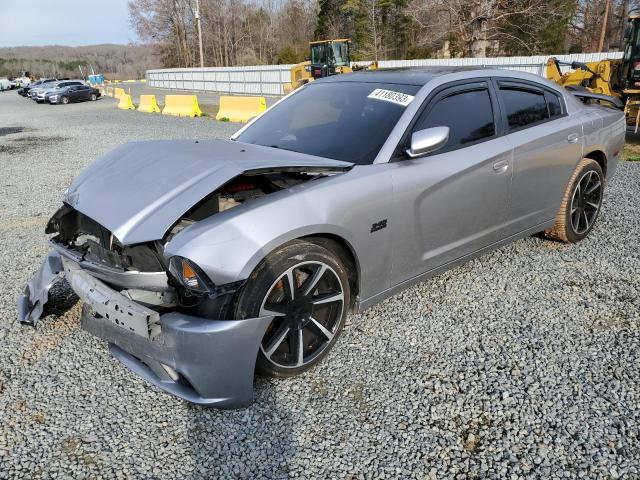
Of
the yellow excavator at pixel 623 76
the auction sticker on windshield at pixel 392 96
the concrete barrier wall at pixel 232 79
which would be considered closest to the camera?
the auction sticker on windshield at pixel 392 96

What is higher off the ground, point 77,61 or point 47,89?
point 77,61

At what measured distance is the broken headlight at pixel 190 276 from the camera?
2.32m

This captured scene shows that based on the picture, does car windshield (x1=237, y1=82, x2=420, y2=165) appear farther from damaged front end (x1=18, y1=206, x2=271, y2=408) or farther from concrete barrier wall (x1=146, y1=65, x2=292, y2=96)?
concrete barrier wall (x1=146, y1=65, x2=292, y2=96)

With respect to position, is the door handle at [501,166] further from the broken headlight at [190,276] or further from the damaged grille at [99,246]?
the damaged grille at [99,246]

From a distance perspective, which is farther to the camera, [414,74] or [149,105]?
[149,105]

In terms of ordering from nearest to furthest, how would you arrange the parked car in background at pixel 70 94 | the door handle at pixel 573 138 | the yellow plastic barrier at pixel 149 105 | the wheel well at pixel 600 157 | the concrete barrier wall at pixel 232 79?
the door handle at pixel 573 138, the wheel well at pixel 600 157, the yellow plastic barrier at pixel 149 105, the parked car in background at pixel 70 94, the concrete barrier wall at pixel 232 79

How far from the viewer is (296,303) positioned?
2695 mm

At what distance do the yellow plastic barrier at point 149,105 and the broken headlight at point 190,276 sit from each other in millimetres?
21264

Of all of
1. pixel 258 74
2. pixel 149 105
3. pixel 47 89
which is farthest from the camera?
pixel 258 74

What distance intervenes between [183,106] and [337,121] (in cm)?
1784

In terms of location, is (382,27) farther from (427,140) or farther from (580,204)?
(427,140)

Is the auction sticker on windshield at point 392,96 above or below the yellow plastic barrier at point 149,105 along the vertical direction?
above

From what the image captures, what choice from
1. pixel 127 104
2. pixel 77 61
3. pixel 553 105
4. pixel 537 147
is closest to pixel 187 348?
pixel 537 147

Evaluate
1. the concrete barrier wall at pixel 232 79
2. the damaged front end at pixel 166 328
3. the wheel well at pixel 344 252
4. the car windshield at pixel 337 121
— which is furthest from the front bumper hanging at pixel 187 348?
→ the concrete barrier wall at pixel 232 79
